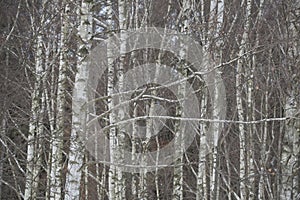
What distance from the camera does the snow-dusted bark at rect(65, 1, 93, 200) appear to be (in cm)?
388

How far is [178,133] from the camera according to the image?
6.49 metres

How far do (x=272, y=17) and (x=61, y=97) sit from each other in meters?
5.34

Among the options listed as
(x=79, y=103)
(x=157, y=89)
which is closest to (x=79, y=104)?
(x=79, y=103)

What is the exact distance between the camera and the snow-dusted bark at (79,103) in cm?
388

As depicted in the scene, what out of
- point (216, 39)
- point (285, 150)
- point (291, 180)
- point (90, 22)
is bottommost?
point (291, 180)

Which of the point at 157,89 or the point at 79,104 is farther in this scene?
the point at 157,89

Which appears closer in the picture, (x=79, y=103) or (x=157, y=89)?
(x=79, y=103)

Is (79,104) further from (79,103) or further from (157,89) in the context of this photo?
(157,89)

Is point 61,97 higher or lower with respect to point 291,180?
higher

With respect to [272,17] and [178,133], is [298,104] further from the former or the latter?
[272,17]

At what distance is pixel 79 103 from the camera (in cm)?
388

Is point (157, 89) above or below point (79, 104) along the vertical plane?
above

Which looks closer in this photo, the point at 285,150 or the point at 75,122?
the point at 75,122

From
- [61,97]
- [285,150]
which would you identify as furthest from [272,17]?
[61,97]
